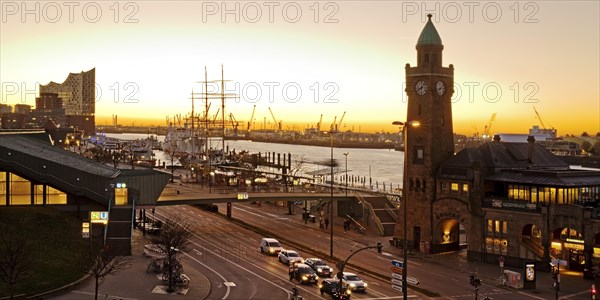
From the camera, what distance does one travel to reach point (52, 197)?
72.2 m

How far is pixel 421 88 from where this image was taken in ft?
256

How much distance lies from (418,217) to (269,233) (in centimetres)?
1813

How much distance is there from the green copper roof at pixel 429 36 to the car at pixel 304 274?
34.4 m

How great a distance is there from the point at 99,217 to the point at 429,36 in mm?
41893

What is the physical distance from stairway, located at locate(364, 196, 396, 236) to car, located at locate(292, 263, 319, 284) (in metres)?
30.8

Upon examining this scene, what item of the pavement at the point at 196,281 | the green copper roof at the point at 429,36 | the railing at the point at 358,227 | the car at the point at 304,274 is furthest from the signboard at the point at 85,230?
the green copper roof at the point at 429,36

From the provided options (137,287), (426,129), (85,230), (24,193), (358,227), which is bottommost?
(358,227)

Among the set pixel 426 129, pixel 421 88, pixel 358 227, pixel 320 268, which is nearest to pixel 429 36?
pixel 421 88

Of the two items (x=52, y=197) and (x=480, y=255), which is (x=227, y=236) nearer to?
(x=52, y=197)

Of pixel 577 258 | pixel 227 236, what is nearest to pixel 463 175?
pixel 577 258

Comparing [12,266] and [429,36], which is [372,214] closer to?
[429,36]

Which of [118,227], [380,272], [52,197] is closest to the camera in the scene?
[380,272]

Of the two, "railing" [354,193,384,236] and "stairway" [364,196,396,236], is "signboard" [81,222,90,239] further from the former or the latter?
"stairway" [364,196,396,236]

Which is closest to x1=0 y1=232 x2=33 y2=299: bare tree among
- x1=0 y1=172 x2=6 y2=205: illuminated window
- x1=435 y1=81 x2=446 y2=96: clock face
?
x1=0 y1=172 x2=6 y2=205: illuminated window
